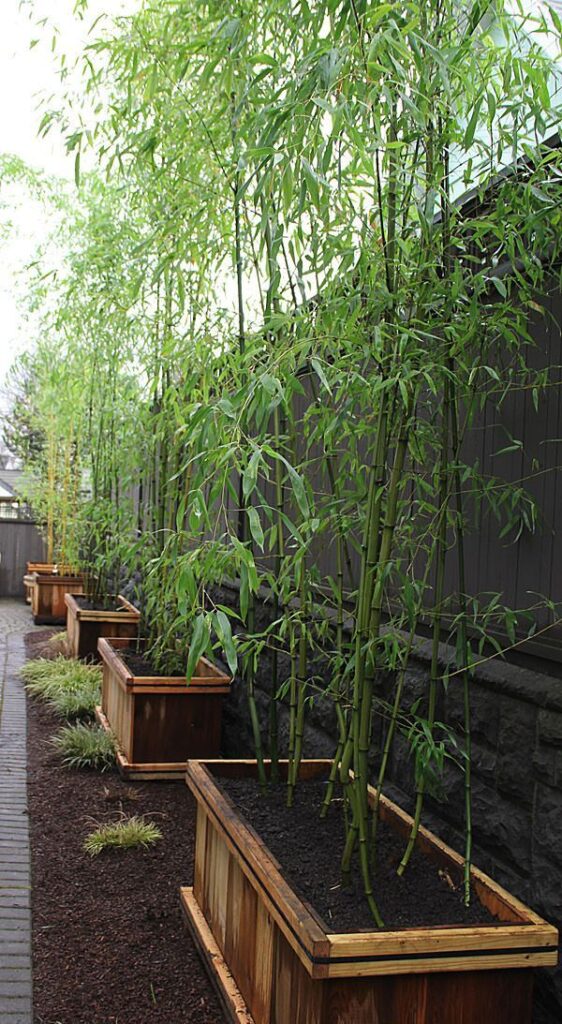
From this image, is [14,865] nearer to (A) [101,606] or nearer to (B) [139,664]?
(B) [139,664]

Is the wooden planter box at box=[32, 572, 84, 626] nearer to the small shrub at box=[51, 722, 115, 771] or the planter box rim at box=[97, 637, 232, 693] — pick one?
the small shrub at box=[51, 722, 115, 771]

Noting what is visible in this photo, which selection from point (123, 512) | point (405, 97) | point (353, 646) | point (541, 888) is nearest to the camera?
point (405, 97)

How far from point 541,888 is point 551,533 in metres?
0.70

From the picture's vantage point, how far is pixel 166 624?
167 inches

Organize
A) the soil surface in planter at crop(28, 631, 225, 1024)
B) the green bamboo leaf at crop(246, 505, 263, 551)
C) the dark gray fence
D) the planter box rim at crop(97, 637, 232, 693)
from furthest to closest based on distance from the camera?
the dark gray fence, the planter box rim at crop(97, 637, 232, 693), the soil surface in planter at crop(28, 631, 225, 1024), the green bamboo leaf at crop(246, 505, 263, 551)

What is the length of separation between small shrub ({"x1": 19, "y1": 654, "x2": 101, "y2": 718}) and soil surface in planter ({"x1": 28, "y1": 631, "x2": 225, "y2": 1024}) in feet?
4.15

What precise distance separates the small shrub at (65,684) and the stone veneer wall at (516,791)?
321cm

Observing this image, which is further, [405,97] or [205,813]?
[205,813]

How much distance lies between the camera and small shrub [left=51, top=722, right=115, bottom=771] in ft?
13.8

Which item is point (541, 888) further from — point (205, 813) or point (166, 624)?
point (166, 624)

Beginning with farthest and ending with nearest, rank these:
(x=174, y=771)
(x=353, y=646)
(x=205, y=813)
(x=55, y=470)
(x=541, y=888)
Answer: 1. (x=55, y=470)
2. (x=174, y=771)
3. (x=205, y=813)
4. (x=353, y=646)
5. (x=541, y=888)

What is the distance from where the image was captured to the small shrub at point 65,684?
5.27 meters

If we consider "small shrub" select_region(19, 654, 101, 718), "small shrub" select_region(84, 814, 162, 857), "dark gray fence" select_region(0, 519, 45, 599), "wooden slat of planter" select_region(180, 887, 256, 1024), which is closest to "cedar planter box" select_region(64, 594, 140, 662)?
"small shrub" select_region(19, 654, 101, 718)

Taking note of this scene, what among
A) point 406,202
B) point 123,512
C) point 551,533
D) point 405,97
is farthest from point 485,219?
point 123,512
